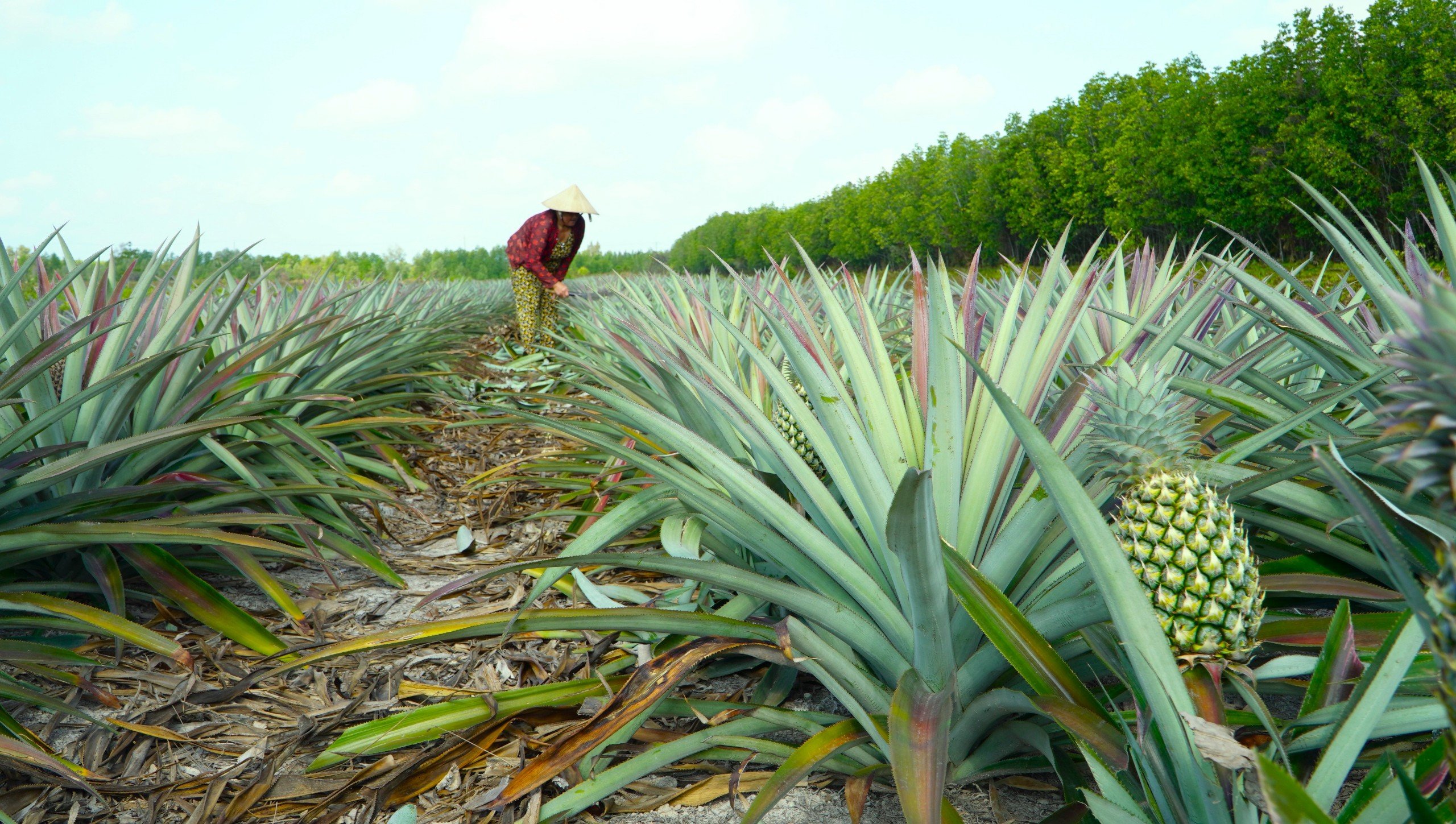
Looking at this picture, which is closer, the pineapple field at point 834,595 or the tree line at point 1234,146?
the pineapple field at point 834,595

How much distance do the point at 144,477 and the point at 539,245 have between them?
4328mm

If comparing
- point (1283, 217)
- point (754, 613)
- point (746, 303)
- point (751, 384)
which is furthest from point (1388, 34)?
point (754, 613)

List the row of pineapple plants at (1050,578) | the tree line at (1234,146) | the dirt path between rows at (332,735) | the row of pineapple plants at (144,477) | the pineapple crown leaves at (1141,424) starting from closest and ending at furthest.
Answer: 1. the row of pineapple plants at (1050,578)
2. the pineapple crown leaves at (1141,424)
3. the dirt path between rows at (332,735)
4. the row of pineapple plants at (144,477)
5. the tree line at (1234,146)

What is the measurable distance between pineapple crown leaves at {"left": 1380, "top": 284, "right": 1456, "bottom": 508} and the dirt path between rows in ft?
2.97

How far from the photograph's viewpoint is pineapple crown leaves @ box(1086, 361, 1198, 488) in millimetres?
985

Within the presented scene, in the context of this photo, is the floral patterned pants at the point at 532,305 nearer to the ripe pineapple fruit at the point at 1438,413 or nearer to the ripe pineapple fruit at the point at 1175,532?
the ripe pineapple fruit at the point at 1175,532

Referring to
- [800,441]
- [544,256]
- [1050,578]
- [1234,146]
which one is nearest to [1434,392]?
[1050,578]

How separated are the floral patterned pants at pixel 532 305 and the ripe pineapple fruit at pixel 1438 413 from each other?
6287 millimetres

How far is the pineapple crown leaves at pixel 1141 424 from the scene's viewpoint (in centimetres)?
99

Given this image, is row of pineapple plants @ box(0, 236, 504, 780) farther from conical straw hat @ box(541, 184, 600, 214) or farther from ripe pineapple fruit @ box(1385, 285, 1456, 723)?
conical straw hat @ box(541, 184, 600, 214)

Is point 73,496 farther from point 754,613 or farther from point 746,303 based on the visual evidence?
point 746,303

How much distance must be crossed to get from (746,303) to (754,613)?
2104mm

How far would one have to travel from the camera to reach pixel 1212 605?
91 cm

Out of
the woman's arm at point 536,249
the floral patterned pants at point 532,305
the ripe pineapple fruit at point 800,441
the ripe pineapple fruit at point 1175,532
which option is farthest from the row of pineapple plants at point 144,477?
the floral patterned pants at point 532,305
